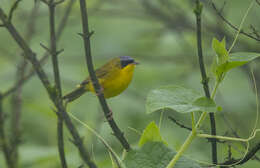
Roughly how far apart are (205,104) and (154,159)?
0.37m

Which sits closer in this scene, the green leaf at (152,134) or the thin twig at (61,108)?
the thin twig at (61,108)

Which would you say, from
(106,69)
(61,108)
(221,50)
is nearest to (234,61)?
(221,50)

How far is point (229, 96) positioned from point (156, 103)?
464 cm

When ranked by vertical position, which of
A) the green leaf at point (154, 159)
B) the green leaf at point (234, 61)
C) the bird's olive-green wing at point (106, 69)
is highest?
the green leaf at point (234, 61)

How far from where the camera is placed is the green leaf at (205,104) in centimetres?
153

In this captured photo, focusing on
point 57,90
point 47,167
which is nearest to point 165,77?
point 47,167

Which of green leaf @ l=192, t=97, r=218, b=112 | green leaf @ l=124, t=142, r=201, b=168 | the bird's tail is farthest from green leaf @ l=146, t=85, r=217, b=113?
the bird's tail

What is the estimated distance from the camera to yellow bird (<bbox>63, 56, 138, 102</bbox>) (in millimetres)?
3992

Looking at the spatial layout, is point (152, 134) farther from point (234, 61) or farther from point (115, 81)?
point (115, 81)

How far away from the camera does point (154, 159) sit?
1764mm

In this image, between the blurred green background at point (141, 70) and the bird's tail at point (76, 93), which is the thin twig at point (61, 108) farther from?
the blurred green background at point (141, 70)

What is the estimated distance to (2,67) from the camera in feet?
23.2

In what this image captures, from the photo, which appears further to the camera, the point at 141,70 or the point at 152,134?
the point at 141,70

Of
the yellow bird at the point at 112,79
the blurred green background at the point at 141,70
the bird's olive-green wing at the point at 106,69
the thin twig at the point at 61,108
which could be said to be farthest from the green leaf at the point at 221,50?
the bird's olive-green wing at the point at 106,69
